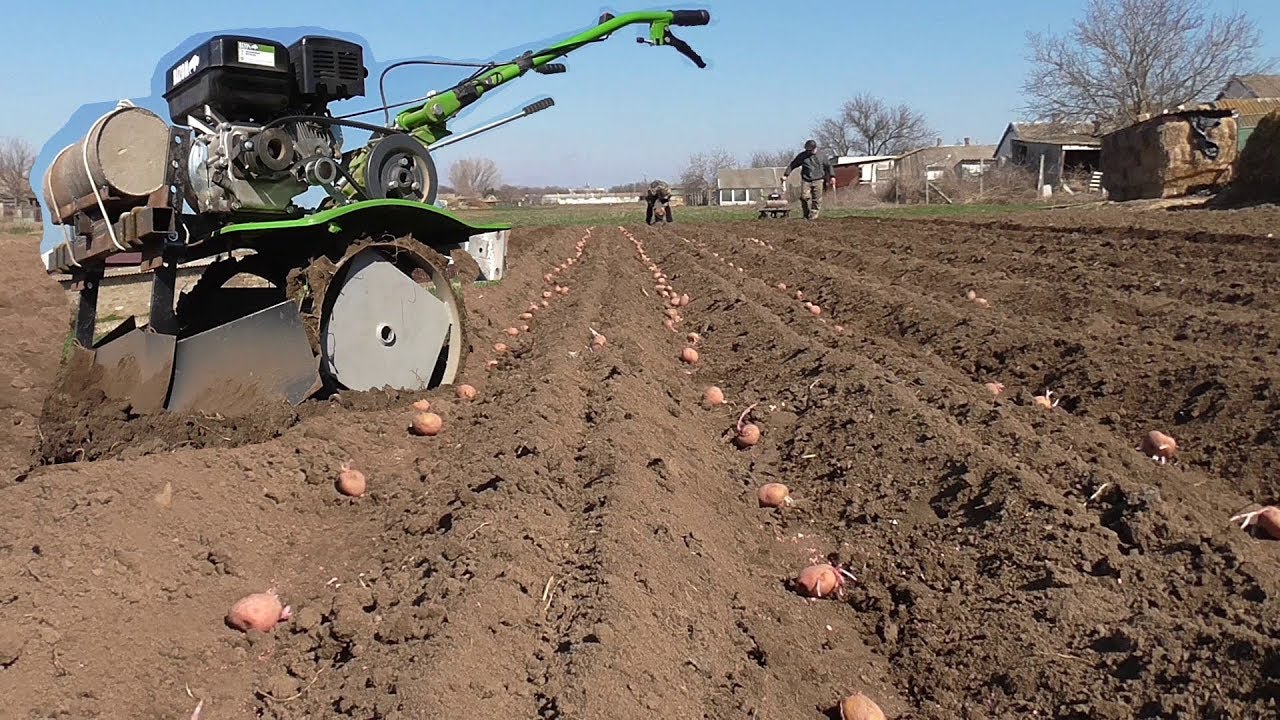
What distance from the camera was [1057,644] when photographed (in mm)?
2717

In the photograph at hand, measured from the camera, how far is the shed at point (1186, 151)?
24281 mm

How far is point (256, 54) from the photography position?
5438 mm

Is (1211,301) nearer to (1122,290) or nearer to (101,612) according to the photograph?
(1122,290)

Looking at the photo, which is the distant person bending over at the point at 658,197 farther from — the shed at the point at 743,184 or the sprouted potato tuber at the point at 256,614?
the shed at the point at 743,184

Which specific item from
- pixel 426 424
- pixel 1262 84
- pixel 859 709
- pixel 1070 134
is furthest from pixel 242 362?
pixel 1262 84

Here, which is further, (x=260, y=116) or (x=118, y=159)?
(x=260, y=116)

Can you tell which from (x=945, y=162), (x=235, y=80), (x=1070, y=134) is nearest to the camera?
(x=235, y=80)

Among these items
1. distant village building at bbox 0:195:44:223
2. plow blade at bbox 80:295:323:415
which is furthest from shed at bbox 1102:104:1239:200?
distant village building at bbox 0:195:44:223

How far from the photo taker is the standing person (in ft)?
73.6

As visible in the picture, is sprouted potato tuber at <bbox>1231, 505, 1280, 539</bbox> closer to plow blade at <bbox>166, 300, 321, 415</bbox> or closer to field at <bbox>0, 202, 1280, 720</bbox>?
field at <bbox>0, 202, 1280, 720</bbox>

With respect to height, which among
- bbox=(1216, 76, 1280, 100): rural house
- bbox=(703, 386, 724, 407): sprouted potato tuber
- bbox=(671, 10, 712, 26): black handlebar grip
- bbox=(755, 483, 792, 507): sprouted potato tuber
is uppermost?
bbox=(1216, 76, 1280, 100): rural house

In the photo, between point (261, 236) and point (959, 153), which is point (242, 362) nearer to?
point (261, 236)

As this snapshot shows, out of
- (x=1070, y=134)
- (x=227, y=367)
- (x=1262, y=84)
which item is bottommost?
(x=227, y=367)

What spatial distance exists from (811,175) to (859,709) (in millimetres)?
21186
